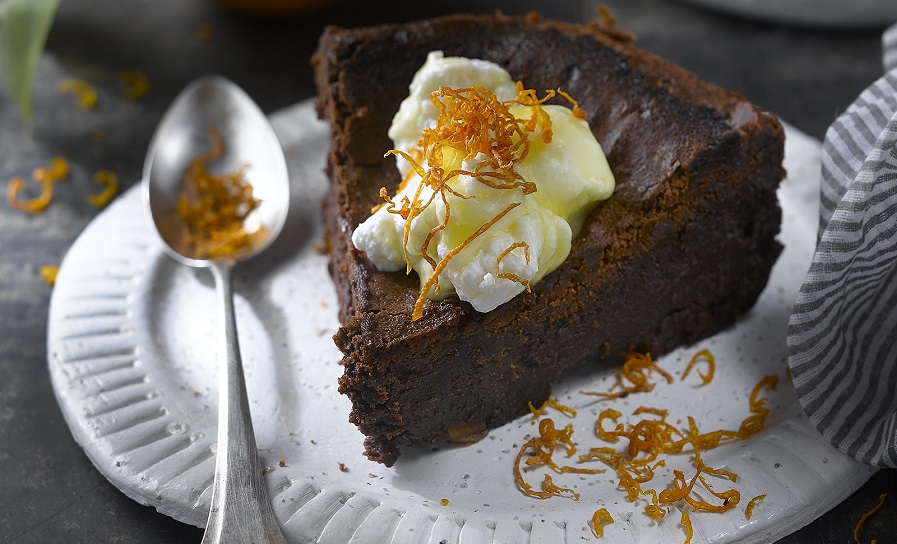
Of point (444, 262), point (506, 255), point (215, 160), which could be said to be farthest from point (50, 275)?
point (506, 255)

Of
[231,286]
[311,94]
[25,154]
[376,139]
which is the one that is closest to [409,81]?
[376,139]

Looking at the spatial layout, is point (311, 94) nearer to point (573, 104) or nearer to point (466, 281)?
point (573, 104)

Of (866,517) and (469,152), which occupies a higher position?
(469,152)

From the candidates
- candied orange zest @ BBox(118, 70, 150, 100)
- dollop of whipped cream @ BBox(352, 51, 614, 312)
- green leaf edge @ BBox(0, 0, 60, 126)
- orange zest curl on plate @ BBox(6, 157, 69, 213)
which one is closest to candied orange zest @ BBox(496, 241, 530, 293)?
dollop of whipped cream @ BBox(352, 51, 614, 312)

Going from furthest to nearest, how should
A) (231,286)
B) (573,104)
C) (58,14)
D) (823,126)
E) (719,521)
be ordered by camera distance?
(58,14) < (823,126) < (231,286) < (573,104) < (719,521)

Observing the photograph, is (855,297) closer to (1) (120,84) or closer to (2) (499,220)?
(2) (499,220)

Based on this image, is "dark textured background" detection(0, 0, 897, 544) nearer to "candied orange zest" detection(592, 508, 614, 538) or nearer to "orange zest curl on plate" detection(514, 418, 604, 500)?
"orange zest curl on plate" detection(514, 418, 604, 500)

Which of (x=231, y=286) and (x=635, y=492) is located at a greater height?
(x=635, y=492)
